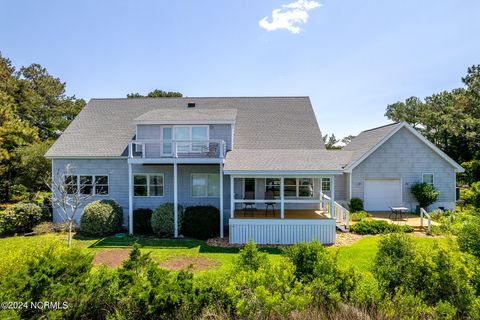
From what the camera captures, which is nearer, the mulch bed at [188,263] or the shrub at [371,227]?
the mulch bed at [188,263]

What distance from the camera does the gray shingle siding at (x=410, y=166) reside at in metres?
17.9

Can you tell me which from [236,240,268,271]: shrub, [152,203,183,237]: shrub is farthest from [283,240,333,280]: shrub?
[152,203,183,237]: shrub

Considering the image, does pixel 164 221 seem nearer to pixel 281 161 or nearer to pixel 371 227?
pixel 281 161

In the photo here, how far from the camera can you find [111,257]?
1023 cm

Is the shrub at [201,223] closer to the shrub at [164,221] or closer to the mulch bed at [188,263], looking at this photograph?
the shrub at [164,221]

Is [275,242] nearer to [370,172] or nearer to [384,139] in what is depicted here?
[370,172]

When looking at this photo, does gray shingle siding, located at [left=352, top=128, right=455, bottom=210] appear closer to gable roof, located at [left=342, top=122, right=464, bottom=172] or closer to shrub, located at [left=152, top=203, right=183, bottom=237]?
gable roof, located at [left=342, top=122, right=464, bottom=172]

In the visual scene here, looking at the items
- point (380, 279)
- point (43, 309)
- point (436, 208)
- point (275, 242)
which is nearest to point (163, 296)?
point (43, 309)

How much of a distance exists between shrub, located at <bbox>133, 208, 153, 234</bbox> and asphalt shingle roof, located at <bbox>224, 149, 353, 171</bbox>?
17.7ft

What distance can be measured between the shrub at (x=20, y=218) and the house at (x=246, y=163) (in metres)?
1.14

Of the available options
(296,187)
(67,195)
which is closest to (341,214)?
(296,187)

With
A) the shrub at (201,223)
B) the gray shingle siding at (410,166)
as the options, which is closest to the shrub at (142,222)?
the shrub at (201,223)

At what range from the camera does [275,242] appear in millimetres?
12055

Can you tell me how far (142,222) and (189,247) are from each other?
13.4ft
